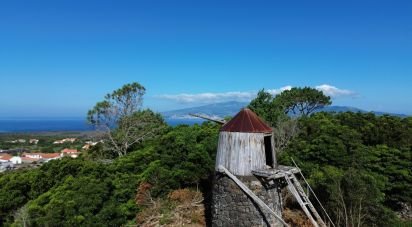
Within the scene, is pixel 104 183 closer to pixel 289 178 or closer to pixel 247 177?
pixel 247 177

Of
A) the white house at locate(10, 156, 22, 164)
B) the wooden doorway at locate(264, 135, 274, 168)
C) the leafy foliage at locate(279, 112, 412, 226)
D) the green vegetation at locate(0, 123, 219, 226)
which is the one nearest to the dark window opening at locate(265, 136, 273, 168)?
→ the wooden doorway at locate(264, 135, 274, 168)

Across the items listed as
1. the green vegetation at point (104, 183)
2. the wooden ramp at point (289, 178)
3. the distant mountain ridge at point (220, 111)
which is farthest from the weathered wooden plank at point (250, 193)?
the green vegetation at point (104, 183)

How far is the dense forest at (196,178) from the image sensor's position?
13.3m

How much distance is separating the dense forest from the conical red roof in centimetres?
407

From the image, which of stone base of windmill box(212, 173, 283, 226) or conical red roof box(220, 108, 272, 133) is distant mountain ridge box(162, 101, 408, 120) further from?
stone base of windmill box(212, 173, 283, 226)

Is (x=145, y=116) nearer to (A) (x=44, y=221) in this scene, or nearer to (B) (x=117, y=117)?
(B) (x=117, y=117)

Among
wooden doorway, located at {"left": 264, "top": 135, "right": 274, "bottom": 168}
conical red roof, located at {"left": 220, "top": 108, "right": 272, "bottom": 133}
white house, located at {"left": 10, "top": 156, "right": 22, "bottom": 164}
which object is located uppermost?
conical red roof, located at {"left": 220, "top": 108, "right": 272, "bottom": 133}

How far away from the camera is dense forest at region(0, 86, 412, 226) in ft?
43.8

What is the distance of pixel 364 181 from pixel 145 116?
17.1 meters

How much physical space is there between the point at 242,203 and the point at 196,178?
5.21 m

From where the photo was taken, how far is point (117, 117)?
25125mm

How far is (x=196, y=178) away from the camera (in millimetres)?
16078

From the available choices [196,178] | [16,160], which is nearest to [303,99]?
[196,178]

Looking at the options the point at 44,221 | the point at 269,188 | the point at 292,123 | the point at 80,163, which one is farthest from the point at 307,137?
the point at 44,221
